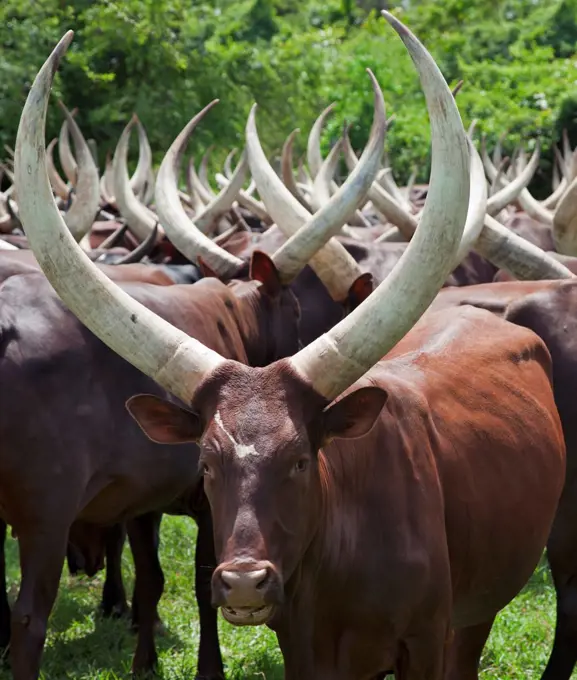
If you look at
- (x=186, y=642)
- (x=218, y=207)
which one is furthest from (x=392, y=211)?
(x=186, y=642)

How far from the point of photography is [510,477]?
3795 millimetres

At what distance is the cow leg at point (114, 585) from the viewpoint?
20.4ft

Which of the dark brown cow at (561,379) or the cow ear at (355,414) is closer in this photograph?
the cow ear at (355,414)

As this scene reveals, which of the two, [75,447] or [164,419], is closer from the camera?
[164,419]

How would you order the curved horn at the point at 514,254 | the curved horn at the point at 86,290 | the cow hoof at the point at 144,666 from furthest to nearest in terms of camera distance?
the curved horn at the point at 514,254
the cow hoof at the point at 144,666
the curved horn at the point at 86,290

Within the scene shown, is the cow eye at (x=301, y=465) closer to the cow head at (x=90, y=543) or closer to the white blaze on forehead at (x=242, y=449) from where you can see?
the white blaze on forehead at (x=242, y=449)

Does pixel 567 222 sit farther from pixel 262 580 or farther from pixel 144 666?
pixel 262 580

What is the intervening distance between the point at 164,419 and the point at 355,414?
1.62 feet

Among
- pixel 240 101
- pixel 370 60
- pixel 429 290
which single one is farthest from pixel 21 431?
pixel 370 60

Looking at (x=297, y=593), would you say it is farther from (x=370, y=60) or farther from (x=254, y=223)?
(x=370, y=60)

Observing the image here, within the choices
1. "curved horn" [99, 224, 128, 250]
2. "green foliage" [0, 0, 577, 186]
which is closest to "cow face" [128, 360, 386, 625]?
"curved horn" [99, 224, 128, 250]

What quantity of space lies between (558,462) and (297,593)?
52.6 inches

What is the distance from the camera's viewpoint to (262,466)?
290cm

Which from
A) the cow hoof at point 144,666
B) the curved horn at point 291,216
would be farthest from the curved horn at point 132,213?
the cow hoof at point 144,666
